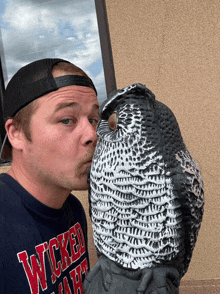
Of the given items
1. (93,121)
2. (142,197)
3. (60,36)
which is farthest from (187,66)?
(142,197)

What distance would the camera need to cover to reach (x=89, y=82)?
729 millimetres

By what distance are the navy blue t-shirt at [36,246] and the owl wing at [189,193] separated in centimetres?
46

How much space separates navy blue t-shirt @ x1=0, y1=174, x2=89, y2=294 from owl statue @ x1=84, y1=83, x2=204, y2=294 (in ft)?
1.12

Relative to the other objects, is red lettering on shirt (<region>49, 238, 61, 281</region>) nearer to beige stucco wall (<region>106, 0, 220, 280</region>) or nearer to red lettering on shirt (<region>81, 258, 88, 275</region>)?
red lettering on shirt (<region>81, 258, 88, 275</region>)

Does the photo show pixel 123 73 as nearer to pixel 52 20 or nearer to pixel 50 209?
pixel 52 20

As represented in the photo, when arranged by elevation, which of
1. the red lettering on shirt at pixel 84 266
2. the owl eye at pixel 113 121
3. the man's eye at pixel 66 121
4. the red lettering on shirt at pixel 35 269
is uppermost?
the owl eye at pixel 113 121

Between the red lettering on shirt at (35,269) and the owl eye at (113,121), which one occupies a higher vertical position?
the owl eye at (113,121)

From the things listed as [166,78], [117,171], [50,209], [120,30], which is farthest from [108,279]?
[120,30]

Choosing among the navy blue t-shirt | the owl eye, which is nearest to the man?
the navy blue t-shirt

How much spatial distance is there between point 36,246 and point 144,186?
474 mm

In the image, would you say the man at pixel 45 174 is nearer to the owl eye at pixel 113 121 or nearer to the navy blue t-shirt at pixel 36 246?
the navy blue t-shirt at pixel 36 246

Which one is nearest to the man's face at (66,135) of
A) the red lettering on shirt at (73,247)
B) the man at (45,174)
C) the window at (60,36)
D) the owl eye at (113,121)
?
the man at (45,174)

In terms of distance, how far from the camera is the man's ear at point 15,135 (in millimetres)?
779

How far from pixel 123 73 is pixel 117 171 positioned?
1.04 m
